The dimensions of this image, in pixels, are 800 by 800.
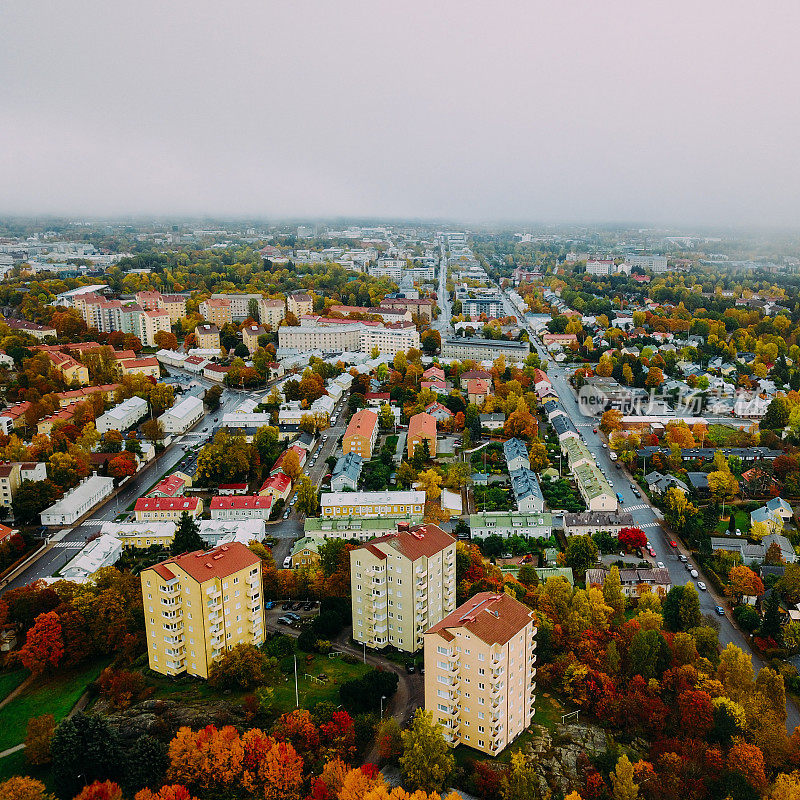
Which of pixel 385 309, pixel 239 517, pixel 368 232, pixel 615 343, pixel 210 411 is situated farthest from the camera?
pixel 368 232

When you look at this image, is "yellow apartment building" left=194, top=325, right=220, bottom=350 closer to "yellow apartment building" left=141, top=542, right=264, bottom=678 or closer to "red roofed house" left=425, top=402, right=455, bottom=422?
"red roofed house" left=425, top=402, right=455, bottom=422

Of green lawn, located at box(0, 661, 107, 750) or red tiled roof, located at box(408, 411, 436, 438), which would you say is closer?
green lawn, located at box(0, 661, 107, 750)

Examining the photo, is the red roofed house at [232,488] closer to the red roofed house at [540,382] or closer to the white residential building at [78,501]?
the white residential building at [78,501]

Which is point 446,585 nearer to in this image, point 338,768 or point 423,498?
point 338,768

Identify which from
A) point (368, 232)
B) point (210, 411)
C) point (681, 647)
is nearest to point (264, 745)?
point (681, 647)

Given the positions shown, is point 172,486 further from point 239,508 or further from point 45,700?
point 45,700

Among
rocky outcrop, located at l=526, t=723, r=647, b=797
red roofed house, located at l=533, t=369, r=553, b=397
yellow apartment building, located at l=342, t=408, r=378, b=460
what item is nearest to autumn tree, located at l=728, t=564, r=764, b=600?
rocky outcrop, located at l=526, t=723, r=647, b=797

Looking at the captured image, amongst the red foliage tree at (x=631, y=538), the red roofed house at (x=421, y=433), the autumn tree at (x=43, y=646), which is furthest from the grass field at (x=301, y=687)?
the red roofed house at (x=421, y=433)
